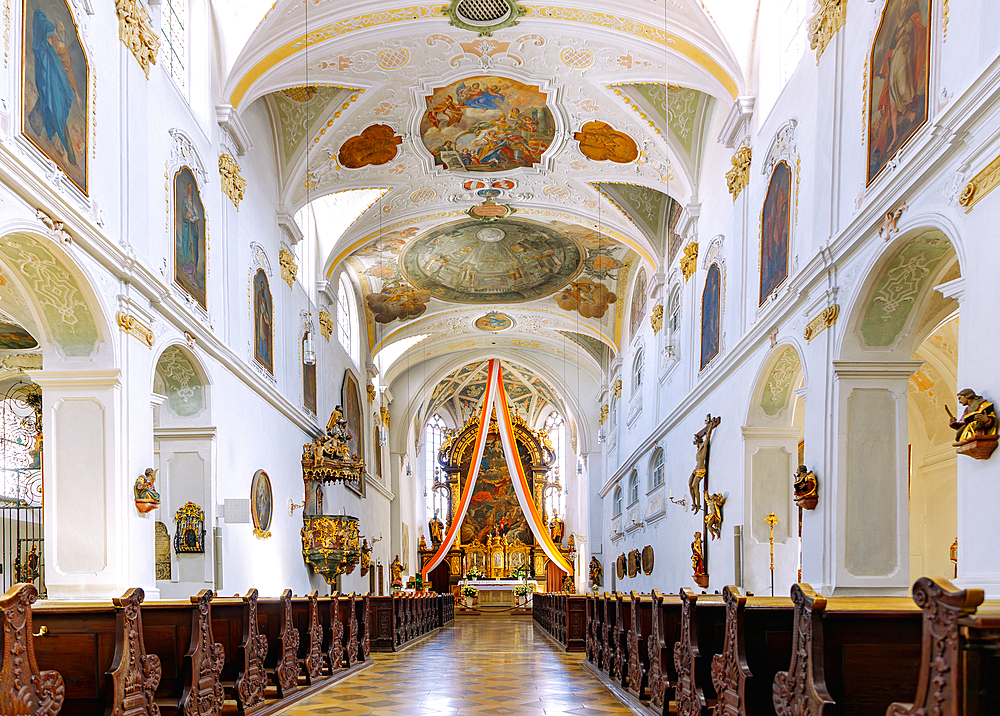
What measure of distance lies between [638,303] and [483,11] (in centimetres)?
1071

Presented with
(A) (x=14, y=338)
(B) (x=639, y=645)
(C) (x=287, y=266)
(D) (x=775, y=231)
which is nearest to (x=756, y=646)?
(B) (x=639, y=645)

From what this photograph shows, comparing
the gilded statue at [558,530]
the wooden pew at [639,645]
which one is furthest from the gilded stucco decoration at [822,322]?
the gilded statue at [558,530]

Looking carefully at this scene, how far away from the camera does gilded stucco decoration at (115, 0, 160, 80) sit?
8922 millimetres

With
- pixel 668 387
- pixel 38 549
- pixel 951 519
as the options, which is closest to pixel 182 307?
pixel 38 549

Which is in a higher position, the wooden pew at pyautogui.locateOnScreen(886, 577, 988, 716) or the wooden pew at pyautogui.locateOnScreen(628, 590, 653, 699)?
the wooden pew at pyautogui.locateOnScreen(886, 577, 988, 716)

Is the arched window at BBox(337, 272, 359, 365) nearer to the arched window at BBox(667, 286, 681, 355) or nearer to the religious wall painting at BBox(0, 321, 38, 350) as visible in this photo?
the religious wall painting at BBox(0, 321, 38, 350)

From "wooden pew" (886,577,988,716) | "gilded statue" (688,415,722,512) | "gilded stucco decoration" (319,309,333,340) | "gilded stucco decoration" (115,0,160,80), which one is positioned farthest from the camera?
"gilded stucco decoration" (319,309,333,340)

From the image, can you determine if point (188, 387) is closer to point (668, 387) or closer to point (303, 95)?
point (303, 95)

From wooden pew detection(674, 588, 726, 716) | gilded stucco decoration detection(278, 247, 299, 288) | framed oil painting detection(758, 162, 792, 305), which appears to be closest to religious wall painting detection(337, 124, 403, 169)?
gilded stucco decoration detection(278, 247, 299, 288)

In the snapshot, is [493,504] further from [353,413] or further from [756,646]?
[756,646]

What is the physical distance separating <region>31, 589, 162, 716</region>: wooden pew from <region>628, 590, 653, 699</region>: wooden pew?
14.7 ft

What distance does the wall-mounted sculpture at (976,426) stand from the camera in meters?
5.43

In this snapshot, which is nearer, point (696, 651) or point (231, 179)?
point (696, 651)

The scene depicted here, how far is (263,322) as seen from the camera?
14.2 m
